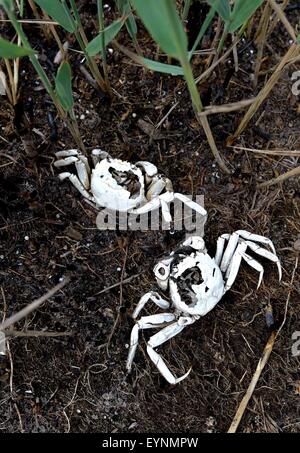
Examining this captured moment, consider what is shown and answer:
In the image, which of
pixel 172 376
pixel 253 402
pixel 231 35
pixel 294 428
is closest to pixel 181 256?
pixel 172 376

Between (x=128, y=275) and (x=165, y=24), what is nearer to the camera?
(x=165, y=24)

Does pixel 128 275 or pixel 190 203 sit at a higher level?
pixel 190 203

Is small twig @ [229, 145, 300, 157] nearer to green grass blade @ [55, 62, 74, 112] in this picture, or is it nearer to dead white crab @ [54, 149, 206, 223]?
dead white crab @ [54, 149, 206, 223]

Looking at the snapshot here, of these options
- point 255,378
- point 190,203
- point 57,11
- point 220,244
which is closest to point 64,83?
point 57,11

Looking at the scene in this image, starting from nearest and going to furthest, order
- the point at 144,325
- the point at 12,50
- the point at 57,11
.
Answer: the point at 12,50 < the point at 57,11 < the point at 144,325

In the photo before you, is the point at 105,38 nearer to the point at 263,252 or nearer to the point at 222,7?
the point at 222,7

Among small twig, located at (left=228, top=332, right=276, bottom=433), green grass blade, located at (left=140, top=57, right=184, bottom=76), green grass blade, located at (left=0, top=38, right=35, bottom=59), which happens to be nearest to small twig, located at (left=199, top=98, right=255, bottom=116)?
green grass blade, located at (left=140, top=57, right=184, bottom=76)

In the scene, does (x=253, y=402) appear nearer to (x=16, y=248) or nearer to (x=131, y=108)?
(x=16, y=248)
